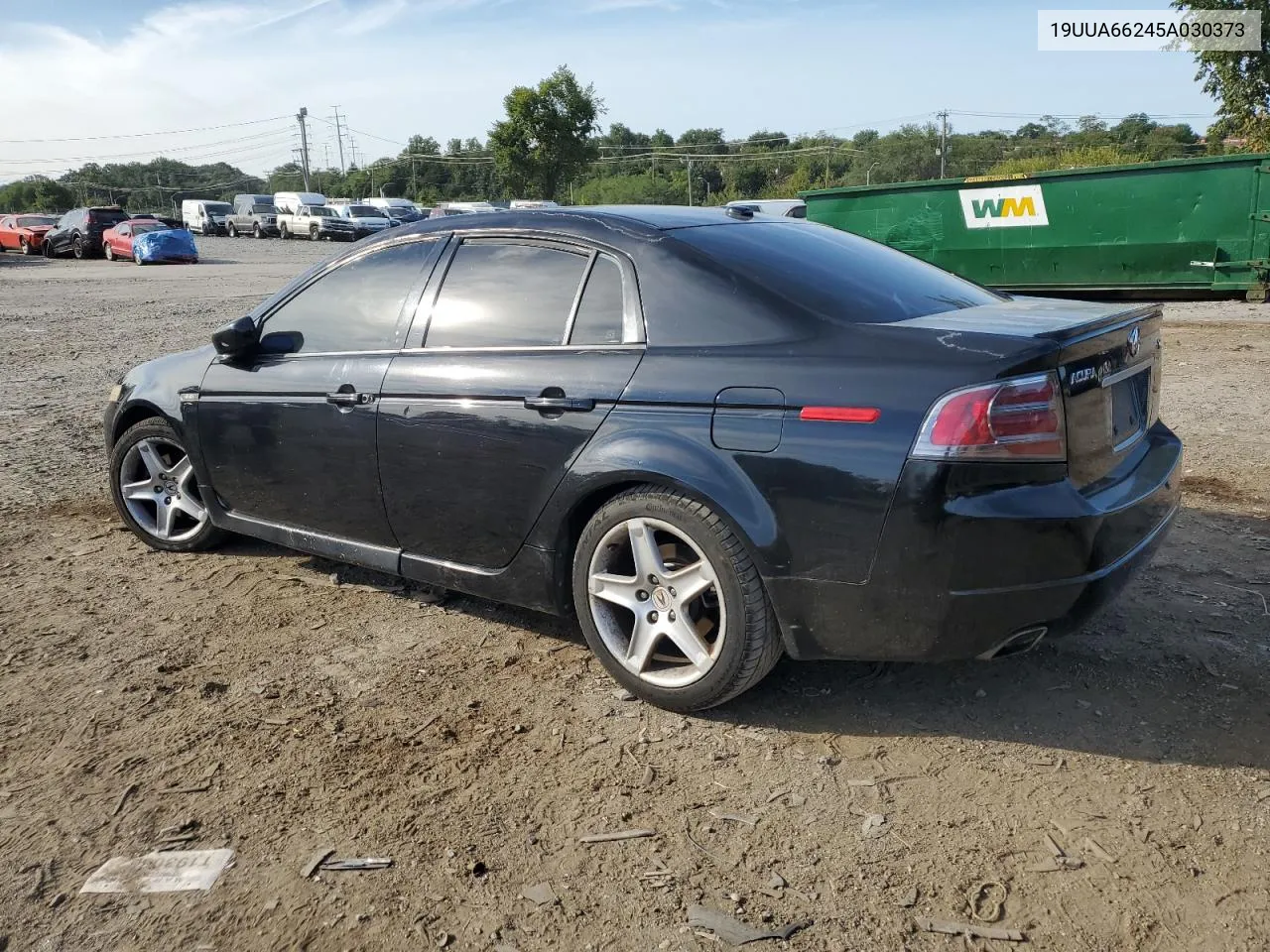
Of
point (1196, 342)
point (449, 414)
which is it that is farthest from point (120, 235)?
point (449, 414)

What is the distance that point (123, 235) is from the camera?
3478 centimetres

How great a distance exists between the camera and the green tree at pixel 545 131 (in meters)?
62.1

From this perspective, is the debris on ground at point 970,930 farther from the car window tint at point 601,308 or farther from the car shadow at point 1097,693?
the car window tint at point 601,308

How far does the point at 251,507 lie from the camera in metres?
4.68

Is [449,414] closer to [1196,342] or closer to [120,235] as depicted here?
[1196,342]

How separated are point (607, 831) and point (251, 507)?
8.48 ft

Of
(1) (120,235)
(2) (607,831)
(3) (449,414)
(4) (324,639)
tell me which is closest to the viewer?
(2) (607,831)

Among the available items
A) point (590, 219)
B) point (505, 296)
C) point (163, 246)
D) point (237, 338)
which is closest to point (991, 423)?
point (590, 219)

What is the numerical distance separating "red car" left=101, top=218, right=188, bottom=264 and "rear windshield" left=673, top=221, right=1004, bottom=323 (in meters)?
34.5

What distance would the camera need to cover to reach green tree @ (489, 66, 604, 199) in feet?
204

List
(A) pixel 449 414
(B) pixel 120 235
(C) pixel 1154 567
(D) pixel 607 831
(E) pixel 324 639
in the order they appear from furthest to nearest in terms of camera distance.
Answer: (B) pixel 120 235, (C) pixel 1154 567, (E) pixel 324 639, (A) pixel 449 414, (D) pixel 607 831

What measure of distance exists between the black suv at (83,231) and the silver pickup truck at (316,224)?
8714mm

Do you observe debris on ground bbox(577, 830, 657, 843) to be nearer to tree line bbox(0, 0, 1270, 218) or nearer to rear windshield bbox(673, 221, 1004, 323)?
rear windshield bbox(673, 221, 1004, 323)

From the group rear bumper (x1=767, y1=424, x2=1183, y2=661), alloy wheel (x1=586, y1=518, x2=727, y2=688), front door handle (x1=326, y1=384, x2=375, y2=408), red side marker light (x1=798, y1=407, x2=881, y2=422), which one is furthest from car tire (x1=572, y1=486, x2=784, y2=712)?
front door handle (x1=326, y1=384, x2=375, y2=408)
